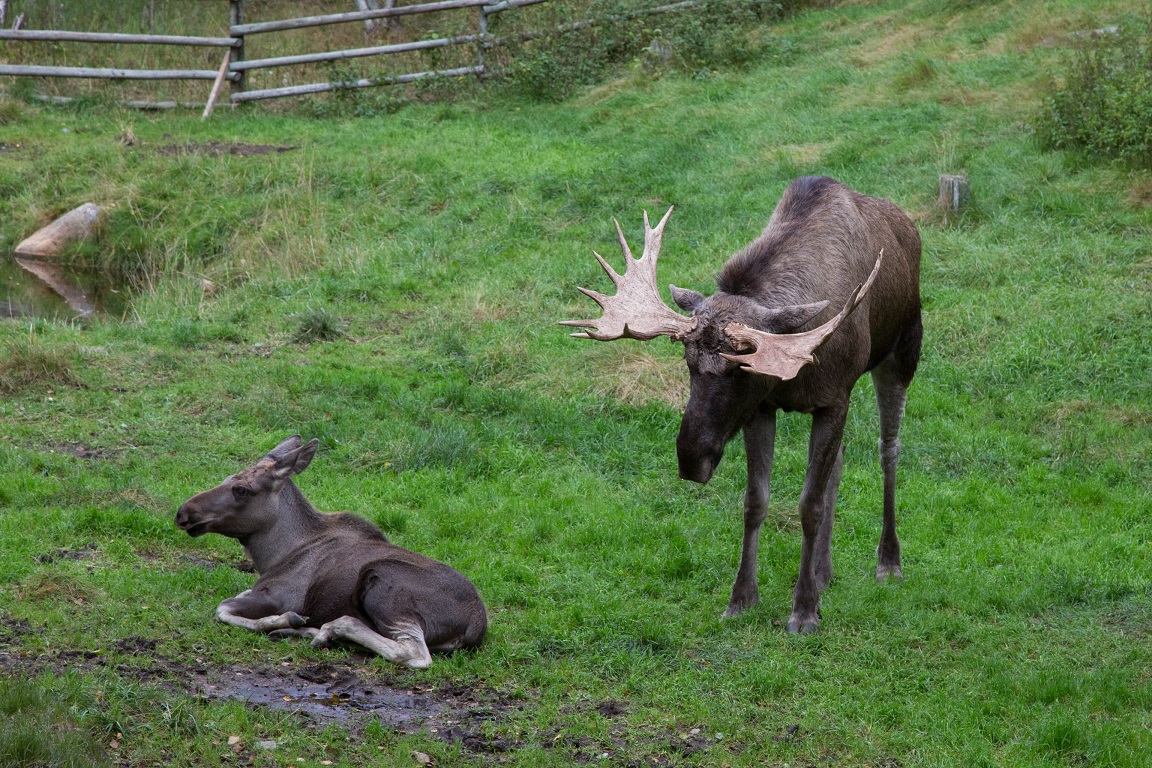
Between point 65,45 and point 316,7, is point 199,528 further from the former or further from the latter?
point 316,7

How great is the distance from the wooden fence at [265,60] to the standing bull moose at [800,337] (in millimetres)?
14436

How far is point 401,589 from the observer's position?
6246mm

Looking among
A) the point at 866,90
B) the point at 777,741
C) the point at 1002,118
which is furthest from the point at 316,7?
the point at 777,741

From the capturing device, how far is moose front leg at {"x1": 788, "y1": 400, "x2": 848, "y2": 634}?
6742 mm

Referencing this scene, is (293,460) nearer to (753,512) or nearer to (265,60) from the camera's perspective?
(753,512)

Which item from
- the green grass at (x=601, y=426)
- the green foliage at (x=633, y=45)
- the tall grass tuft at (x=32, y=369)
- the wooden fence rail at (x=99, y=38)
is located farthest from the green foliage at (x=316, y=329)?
the wooden fence rail at (x=99, y=38)

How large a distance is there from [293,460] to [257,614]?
1.03m

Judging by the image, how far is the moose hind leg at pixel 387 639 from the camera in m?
6.00

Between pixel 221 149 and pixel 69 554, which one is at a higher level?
pixel 221 149

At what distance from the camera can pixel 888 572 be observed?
755cm

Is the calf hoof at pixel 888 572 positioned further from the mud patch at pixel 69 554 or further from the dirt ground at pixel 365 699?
the mud patch at pixel 69 554

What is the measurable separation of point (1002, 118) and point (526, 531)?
1034cm

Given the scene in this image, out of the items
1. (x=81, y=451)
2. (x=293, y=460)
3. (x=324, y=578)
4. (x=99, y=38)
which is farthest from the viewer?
(x=99, y=38)

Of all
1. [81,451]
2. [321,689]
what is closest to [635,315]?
[321,689]
